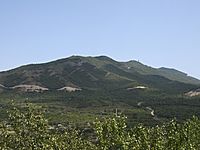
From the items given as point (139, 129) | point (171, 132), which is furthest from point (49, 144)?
point (171, 132)

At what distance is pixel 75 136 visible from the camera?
236 feet

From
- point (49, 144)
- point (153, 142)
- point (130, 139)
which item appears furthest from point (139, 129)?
point (49, 144)

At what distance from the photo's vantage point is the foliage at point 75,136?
185ft

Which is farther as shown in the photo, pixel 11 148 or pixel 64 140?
pixel 64 140

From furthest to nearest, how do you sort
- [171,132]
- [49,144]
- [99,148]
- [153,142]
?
1. [171,132]
2. [153,142]
3. [99,148]
4. [49,144]

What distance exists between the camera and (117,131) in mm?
60906

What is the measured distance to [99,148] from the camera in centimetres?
Result: 6031

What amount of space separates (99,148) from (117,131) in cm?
384

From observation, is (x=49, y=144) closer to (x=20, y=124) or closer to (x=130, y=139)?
(x=20, y=124)

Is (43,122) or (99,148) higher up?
(43,122)

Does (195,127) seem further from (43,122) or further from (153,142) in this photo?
(43,122)

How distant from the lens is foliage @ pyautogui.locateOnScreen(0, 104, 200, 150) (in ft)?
185

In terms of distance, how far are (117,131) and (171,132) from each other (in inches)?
598

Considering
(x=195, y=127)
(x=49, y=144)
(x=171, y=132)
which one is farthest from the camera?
(x=195, y=127)
